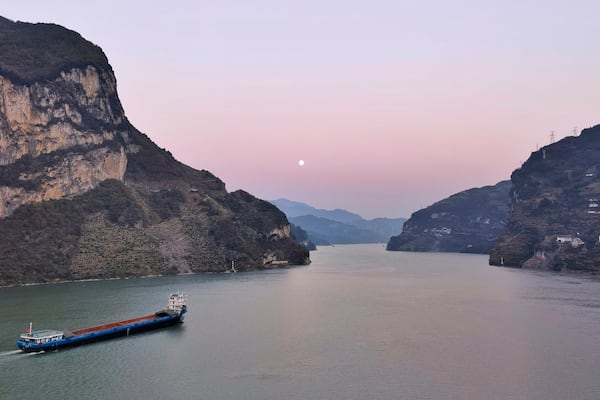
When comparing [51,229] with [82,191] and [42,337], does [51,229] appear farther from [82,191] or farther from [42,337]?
[42,337]

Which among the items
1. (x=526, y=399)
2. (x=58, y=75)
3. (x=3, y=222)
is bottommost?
(x=526, y=399)

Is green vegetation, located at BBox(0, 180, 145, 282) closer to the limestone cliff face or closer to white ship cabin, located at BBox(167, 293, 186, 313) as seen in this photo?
the limestone cliff face

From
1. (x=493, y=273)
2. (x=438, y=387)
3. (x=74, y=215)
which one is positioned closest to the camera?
(x=438, y=387)

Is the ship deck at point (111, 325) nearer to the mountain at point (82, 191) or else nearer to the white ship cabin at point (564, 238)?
the mountain at point (82, 191)

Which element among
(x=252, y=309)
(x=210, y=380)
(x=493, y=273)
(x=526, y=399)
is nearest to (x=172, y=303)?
(x=252, y=309)

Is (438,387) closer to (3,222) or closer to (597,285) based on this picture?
(597,285)

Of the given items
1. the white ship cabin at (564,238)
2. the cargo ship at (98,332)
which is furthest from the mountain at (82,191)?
the white ship cabin at (564,238)

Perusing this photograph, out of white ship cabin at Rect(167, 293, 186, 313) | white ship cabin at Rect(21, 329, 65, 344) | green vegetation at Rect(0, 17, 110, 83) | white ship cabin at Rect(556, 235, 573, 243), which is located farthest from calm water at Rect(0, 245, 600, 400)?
green vegetation at Rect(0, 17, 110, 83)
